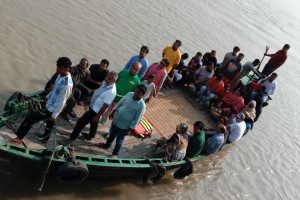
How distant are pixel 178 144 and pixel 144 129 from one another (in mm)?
1247

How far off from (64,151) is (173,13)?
45.4ft

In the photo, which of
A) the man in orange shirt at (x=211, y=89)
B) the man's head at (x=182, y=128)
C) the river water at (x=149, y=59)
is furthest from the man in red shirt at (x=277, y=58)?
the man's head at (x=182, y=128)

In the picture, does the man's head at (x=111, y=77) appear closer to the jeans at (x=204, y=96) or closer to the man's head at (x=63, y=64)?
the man's head at (x=63, y=64)

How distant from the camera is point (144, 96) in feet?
24.6

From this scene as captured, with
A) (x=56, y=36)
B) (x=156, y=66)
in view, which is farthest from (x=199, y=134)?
(x=56, y=36)

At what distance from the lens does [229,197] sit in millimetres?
8438

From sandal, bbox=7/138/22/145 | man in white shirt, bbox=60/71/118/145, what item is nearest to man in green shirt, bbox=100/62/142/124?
man in white shirt, bbox=60/71/118/145

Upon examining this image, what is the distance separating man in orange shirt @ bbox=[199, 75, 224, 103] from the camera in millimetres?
10070

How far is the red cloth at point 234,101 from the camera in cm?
967

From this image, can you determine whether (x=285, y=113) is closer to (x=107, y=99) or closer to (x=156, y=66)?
(x=156, y=66)

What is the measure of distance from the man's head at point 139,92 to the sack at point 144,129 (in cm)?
193

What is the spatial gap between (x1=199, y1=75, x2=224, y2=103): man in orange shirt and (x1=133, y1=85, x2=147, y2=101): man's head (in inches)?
187

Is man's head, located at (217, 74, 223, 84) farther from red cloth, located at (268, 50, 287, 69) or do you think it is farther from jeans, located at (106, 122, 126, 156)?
jeans, located at (106, 122, 126, 156)

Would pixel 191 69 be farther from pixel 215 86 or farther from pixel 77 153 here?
pixel 77 153
